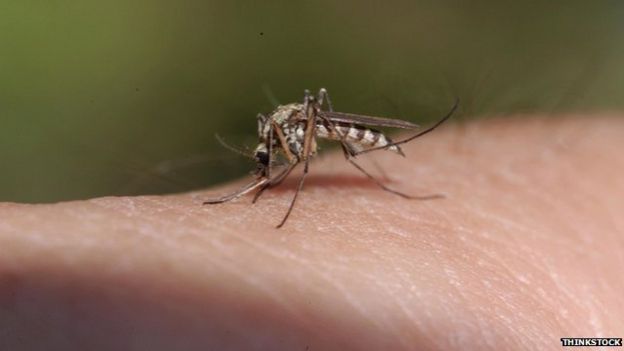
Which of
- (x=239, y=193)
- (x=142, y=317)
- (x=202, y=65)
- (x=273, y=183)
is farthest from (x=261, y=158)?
(x=202, y=65)

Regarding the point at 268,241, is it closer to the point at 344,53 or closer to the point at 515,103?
the point at 515,103

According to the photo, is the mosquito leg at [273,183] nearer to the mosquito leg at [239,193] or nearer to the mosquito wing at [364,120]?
the mosquito leg at [239,193]

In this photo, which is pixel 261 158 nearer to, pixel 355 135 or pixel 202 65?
pixel 355 135

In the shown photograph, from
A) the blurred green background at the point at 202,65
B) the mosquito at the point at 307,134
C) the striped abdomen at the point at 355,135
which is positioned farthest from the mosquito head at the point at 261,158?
the blurred green background at the point at 202,65

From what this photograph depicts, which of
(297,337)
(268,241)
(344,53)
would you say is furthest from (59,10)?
Answer: (297,337)

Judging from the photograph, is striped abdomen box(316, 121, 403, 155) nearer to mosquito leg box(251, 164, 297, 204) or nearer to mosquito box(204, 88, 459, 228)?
mosquito box(204, 88, 459, 228)

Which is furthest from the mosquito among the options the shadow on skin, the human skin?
the shadow on skin
